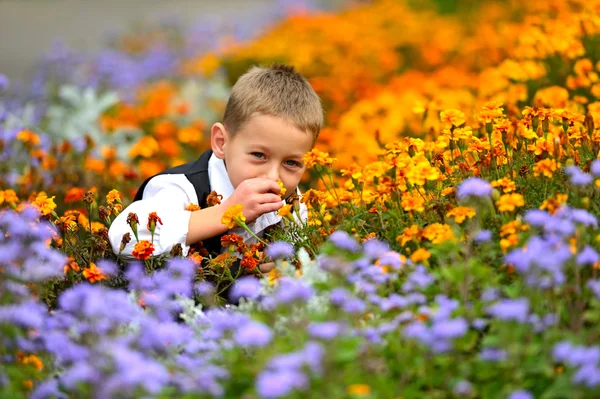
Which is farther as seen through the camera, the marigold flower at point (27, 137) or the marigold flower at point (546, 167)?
the marigold flower at point (27, 137)

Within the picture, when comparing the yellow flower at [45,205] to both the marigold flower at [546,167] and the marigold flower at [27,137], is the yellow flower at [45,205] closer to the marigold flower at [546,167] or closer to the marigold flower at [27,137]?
the marigold flower at [27,137]

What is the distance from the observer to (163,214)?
153 inches

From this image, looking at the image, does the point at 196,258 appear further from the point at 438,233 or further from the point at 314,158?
the point at 438,233

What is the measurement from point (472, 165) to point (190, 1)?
1465 centimetres

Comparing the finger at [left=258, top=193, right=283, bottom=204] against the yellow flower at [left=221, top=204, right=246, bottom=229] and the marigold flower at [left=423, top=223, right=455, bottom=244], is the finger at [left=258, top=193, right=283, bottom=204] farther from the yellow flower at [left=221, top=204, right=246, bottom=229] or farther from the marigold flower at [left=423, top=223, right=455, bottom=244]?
the marigold flower at [left=423, top=223, right=455, bottom=244]

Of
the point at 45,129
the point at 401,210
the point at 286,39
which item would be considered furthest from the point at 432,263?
the point at 286,39

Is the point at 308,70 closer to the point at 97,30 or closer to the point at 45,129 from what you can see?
the point at 45,129

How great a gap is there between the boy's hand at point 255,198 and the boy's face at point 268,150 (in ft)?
0.51

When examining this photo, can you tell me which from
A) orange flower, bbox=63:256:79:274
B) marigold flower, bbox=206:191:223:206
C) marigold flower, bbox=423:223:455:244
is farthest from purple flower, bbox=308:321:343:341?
marigold flower, bbox=206:191:223:206

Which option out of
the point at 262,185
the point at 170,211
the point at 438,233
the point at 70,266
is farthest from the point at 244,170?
the point at 438,233

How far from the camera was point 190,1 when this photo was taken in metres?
17.8

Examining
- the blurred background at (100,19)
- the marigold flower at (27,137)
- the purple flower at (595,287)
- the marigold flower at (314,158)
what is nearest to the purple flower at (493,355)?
the purple flower at (595,287)

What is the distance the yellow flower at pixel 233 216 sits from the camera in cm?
353

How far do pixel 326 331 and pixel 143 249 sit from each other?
54.7 inches
